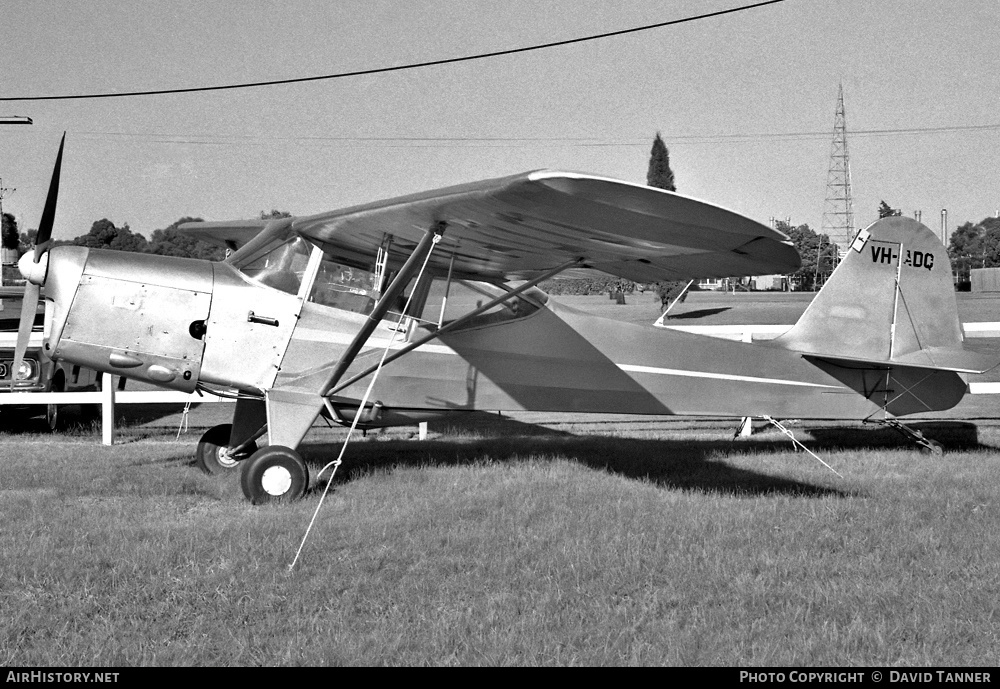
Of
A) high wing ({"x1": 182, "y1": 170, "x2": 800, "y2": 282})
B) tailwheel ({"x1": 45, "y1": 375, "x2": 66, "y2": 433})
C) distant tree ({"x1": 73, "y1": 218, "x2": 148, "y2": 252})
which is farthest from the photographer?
distant tree ({"x1": 73, "y1": 218, "x2": 148, "y2": 252})

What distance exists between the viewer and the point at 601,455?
927cm

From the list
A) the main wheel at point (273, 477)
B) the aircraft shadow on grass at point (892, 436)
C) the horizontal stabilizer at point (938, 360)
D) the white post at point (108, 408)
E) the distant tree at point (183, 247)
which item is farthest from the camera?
the distant tree at point (183, 247)

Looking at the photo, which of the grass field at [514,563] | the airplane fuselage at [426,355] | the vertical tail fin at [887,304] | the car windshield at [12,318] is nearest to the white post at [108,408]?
the car windshield at [12,318]

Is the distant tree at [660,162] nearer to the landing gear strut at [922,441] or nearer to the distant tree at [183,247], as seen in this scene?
the distant tree at [183,247]

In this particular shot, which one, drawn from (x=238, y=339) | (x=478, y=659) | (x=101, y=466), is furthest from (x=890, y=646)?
(x=101, y=466)

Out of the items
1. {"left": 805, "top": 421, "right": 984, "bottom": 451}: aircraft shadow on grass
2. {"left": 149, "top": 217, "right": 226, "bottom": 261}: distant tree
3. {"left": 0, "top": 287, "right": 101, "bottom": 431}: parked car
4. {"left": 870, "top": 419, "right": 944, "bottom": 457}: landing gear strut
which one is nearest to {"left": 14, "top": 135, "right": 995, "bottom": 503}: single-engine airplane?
{"left": 870, "top": 419, "right": 944, "bottom": 457}: landing gear strut

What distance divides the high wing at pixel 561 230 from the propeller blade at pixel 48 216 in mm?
2012

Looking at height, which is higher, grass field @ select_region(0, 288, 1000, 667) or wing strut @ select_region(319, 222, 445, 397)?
wing strut @ select_region(319, 222, 445, 397)

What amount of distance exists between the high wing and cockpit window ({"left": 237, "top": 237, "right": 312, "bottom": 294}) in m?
0.23

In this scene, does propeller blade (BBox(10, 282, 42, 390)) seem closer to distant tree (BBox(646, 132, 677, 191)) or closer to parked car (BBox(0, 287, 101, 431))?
parked car (BBox(0, 287, 101, 431))

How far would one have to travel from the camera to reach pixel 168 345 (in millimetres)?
6969

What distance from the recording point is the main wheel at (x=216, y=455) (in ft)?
26.5

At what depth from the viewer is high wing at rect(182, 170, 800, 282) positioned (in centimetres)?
462

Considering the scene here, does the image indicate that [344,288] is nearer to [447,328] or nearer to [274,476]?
[447,328]
